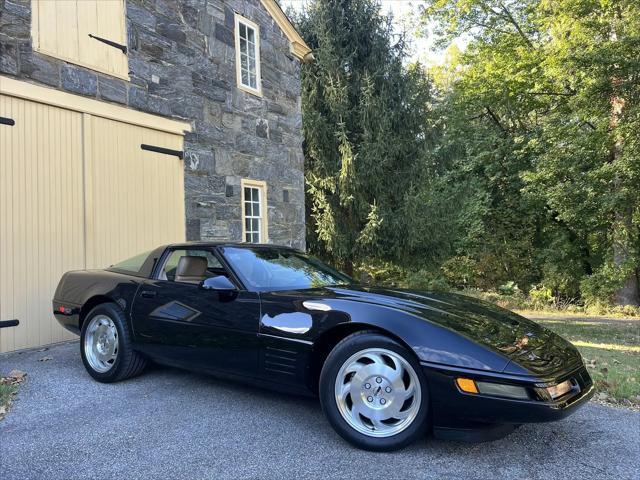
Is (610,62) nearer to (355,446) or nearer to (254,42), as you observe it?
(254,42)

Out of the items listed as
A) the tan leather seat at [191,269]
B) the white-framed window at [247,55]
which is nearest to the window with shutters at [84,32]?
the white-framed window at [247,55]

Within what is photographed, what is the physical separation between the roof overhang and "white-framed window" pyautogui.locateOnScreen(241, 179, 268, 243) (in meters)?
3.59

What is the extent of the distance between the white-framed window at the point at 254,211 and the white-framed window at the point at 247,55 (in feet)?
6.30

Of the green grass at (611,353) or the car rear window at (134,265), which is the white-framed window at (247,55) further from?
the green grass at (611,353)

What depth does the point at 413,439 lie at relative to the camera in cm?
285

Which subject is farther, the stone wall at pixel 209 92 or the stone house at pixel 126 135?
the stone wall at pixel 209 92

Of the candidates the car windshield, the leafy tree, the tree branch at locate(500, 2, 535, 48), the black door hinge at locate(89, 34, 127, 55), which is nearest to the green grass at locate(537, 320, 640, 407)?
the car windshield

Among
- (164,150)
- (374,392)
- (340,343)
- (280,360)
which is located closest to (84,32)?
(164,150)

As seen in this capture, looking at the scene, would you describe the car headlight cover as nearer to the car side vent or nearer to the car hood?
the car hood

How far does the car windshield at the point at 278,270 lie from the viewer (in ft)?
12.7

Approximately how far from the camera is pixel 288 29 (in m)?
11.1

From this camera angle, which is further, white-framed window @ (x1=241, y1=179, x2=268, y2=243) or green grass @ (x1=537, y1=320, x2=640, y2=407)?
white-framed window @ (x1=241, y1=179, x2=268, y2=243)

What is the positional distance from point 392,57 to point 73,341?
13.3 meters

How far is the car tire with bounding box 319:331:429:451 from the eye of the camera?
2.86 metres
